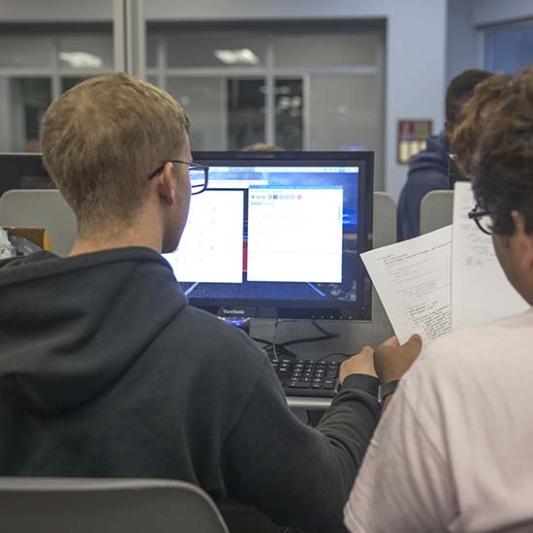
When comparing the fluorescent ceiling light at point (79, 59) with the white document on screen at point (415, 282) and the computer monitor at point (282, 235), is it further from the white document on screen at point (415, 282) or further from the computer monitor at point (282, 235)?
the white document on screen at point (415, 282)

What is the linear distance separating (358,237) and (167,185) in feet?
2.24

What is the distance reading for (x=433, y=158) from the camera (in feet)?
9.46

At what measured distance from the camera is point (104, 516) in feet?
2.39

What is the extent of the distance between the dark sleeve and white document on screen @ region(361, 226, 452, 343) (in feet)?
1.30

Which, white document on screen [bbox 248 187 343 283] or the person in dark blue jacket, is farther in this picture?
the person in dark blue jacket

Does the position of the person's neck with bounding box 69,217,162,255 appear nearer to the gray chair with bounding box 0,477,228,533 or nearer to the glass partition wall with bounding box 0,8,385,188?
the gray chair with bounding box 0,477,228,533

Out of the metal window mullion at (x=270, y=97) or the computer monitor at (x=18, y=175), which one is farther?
the metal window mullion at (x=270, y=97)

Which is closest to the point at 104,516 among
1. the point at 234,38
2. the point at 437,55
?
Answer: the point at 437,55

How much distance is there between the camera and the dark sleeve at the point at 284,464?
97cm

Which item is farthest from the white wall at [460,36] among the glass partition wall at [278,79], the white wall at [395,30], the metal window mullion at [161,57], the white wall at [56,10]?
the white wall at [56,10]

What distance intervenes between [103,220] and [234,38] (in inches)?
244

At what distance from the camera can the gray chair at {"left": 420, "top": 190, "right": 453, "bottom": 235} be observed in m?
1.70

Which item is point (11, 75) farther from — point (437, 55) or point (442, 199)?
point (442, 199)

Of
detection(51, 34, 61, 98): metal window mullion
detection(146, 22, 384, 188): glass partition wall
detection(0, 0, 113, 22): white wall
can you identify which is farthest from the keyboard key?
detection(51, 34, 61, 98): metal window mullion
